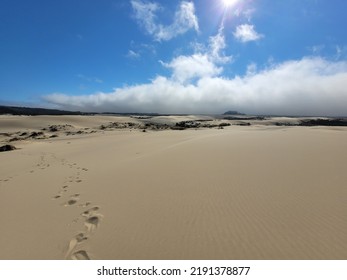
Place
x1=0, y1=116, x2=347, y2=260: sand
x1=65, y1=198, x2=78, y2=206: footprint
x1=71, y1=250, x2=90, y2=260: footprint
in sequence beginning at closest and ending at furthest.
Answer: x1=71, y1=250, x2=90, y2=260: footprint → x1=0, y1=116, x2=347, y2=260: sand → x1=65, y1=198, x2=78, y2=206: footprint

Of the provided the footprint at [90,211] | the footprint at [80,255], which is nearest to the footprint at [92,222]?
the footprint at [90,211]

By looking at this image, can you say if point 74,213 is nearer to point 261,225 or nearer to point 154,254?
point 154,254

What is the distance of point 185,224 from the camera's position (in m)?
4.29

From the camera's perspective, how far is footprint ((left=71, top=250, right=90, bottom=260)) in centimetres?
348

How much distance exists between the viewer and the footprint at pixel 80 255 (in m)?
3.48

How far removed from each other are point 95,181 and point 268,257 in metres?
5.29

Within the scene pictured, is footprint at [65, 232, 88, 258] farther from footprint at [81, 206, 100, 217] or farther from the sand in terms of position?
footprint at [81, 206, 100, 217]

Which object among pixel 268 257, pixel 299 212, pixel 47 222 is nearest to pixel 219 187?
pixel 299 212

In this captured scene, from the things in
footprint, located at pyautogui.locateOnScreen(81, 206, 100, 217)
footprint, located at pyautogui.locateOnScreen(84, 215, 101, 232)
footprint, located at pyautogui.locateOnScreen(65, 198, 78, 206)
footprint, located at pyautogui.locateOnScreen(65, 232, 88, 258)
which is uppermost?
footprint, located at pyautogui.locateOnScreen(65, 232, 88, 258)

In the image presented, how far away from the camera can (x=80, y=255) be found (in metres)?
3.53

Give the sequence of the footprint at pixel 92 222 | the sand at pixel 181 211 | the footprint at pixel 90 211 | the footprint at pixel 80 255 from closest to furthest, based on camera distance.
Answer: the footprint at pixel 80 255 < the sand at pixel 181 211 < the footprint at pixel 92 222 < the footprint at pixel 90 211

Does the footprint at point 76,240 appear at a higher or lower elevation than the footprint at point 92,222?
higher

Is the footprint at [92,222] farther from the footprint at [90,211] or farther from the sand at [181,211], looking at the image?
the footprint at [90,211]

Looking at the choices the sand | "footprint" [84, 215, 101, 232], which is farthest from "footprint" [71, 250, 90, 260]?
"footprint" [84, 215, 101, 232]
